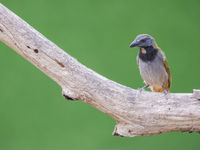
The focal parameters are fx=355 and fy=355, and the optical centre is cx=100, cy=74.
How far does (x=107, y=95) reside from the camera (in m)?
2.83

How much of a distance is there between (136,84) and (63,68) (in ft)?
6.97

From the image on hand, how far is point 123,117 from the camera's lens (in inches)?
113

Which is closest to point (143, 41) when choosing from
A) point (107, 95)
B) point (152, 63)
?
point (152, 63)

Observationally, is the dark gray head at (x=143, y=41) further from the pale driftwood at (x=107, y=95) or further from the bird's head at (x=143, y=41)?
the pale driftwood at (x=107, y=95)

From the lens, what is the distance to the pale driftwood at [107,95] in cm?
283

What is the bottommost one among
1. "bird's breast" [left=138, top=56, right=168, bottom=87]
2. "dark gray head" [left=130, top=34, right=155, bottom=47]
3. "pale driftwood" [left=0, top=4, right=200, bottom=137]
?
"pale driftwood" [left=0, top=4, right=200, bottom=137]

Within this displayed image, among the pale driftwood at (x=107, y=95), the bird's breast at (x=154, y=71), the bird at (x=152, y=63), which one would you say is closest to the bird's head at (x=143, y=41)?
the bird at (x=152, y=63)

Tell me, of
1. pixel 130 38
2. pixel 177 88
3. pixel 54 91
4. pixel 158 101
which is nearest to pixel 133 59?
pixel 130 38

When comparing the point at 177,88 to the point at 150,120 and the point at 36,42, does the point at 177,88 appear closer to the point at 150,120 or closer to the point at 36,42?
the point at 150,120

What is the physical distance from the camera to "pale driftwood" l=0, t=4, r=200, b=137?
9.29ft

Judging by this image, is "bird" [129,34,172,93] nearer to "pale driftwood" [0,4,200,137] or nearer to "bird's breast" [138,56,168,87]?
"bird's breast" [138,56,168,87]

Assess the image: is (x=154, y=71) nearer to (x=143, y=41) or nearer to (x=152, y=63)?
(x=152, y=63)

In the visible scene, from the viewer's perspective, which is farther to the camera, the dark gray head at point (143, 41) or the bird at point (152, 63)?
the bird at point (152, 63)

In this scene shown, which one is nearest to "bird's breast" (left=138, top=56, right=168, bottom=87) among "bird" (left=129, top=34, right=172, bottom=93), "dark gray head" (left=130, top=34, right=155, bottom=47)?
"bird" (left=129, top=34, right=172, bottom=93)
